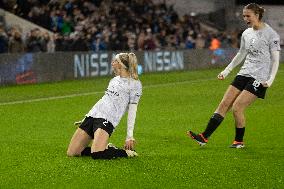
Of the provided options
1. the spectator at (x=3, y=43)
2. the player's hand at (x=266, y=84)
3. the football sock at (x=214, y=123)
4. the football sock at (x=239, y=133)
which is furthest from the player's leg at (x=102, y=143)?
the spectator at (x=3, y=43)

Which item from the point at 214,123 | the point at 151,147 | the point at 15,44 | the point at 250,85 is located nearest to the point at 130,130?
the point at 151,147

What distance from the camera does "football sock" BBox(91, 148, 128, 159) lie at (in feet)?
34.0

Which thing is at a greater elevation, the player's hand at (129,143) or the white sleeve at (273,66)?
the white sleeve at (273,66)

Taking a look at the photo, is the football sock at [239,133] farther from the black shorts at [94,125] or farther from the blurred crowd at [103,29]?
the blurred crowd at [103,29]

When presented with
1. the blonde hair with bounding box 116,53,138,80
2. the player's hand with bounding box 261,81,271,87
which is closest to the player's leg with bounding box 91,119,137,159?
the blonde hair with bounding box 116,53,138,80

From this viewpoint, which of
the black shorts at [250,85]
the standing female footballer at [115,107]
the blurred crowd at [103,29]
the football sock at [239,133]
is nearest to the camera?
the standing female footballer at [115,107]

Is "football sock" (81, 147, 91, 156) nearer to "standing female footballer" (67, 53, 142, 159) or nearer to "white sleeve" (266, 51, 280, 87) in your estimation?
"standing female footballer" (67, 53, 142, 159)

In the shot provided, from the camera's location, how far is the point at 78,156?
1075 cm

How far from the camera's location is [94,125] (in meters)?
10.5

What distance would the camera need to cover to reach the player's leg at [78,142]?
10.6 meters

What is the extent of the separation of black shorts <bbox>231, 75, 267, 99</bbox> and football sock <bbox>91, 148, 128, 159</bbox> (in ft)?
7.46

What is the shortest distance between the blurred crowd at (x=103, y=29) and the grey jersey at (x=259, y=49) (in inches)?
636

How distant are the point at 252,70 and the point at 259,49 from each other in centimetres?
33

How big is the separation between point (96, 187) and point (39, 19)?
26213mm
